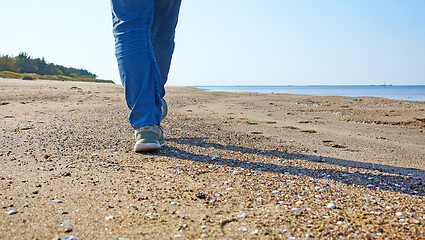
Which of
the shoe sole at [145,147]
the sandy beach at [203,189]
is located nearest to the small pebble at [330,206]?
the sandy beach at [203,189]

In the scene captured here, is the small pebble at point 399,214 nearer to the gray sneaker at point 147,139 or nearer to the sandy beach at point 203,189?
the sandy beach at point 203,189

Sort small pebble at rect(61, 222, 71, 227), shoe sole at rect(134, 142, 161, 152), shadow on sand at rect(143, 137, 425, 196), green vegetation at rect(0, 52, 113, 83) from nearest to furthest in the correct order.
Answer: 1. small pebble at rect(61, 222, 71, 227)
2. shadow on sand at rect(143, 137, 425, 196)
3. shoe sole at rect(134, 142, 161, 152)
4. green vegetation at rect(0, 52, 113, 83)

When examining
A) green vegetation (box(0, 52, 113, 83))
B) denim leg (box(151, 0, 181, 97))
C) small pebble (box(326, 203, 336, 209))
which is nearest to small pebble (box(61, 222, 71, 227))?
small pebble (box(326, 203, 336, 209))

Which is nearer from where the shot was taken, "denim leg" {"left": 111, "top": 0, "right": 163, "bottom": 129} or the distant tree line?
"denim leg" {"left": 111, "top": 0, "right": 163, "bottom": 129}

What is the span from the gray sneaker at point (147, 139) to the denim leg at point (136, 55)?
4 centimetres

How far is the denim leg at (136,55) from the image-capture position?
2.09m

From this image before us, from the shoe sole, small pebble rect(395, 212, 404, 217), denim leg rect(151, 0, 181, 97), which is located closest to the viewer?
small pebble rect(395, 212, 404, 217)

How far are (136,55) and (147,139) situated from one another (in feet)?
1.78

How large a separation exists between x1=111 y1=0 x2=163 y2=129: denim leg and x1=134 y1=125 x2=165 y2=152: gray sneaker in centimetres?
4

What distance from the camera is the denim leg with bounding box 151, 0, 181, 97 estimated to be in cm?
257

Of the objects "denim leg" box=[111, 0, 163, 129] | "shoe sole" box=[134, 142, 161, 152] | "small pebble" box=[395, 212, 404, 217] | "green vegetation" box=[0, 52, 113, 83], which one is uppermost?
"green vegetation" box=[0, 52, 113, 83]

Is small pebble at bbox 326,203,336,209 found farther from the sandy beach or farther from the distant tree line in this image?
the distant tree line

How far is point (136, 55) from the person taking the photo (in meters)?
2.10

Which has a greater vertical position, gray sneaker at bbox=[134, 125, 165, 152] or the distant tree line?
the distant tree line
